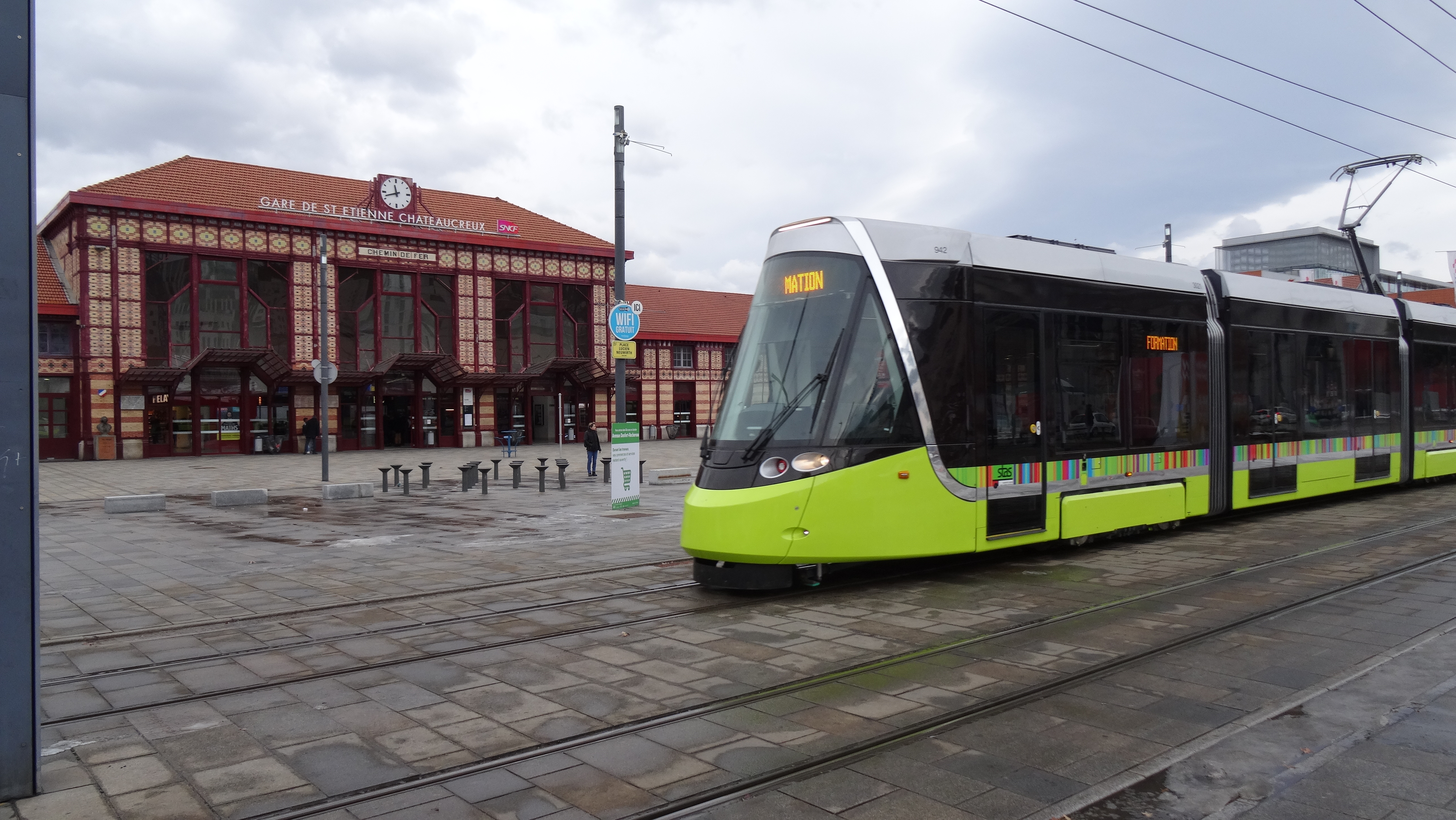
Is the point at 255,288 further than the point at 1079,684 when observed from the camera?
Yes

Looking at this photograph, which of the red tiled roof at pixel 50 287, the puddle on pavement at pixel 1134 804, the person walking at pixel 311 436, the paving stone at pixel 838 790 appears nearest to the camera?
the puddle on pavement at pixel 1134 804

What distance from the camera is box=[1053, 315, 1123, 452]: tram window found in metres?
9.59

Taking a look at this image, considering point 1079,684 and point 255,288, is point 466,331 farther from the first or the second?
point 1079,684

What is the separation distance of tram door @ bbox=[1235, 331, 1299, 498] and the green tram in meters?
0.04

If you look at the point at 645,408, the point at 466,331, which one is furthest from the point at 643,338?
the point at 466,331

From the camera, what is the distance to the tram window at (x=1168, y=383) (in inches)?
411

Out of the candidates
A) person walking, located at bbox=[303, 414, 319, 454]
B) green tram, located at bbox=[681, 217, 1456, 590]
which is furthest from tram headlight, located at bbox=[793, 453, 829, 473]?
person walking, located at bbox=[303, 414, 319, 454]

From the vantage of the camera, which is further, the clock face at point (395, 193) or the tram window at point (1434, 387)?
the clock face at point (395, 193)

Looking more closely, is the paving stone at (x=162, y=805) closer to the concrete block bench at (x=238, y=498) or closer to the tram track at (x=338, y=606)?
the tram track at (x=338, y=606)

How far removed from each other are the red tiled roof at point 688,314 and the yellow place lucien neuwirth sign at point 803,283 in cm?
3900

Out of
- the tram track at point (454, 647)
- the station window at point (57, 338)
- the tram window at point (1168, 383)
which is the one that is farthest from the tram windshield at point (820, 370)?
the station window at point (57, 338)

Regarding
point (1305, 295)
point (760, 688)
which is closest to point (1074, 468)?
point (760, 688)

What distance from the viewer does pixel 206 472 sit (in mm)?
27344

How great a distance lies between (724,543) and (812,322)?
6.78 ft
